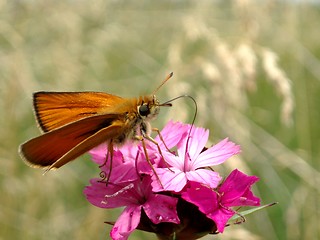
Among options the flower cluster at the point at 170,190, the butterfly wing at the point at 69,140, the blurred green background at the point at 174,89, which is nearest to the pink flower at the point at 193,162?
the flower cluster at the point at 170,190

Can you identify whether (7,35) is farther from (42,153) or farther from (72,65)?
(42,153)

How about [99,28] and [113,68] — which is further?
[113,68]

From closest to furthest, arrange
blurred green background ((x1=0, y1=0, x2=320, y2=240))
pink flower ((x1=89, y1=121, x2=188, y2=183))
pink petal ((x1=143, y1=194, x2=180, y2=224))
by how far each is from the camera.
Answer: pink petal ((x1=143, y1=194, x2=180, y2=224)), pink flower ((x1=89, y1=121, x2=188, y2=183)), blurred green background ((x1=0, y1=0, x2=320, y2=240))

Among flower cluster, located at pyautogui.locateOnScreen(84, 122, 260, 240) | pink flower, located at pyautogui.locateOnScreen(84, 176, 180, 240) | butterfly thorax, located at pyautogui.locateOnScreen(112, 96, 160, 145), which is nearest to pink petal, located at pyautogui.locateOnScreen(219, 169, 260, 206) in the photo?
flower cluster, located at pyautogui.locateOnScreen(84, 122, 260, 240)

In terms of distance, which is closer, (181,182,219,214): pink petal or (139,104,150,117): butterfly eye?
(181,182,219,214): pink petal

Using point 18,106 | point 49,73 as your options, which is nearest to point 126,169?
point 18,106

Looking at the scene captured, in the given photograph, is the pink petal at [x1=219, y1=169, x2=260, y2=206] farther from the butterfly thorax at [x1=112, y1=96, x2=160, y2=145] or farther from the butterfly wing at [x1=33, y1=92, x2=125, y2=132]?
the butterfly wing at [x1=33, y1=92, x2=125, y2=132]
